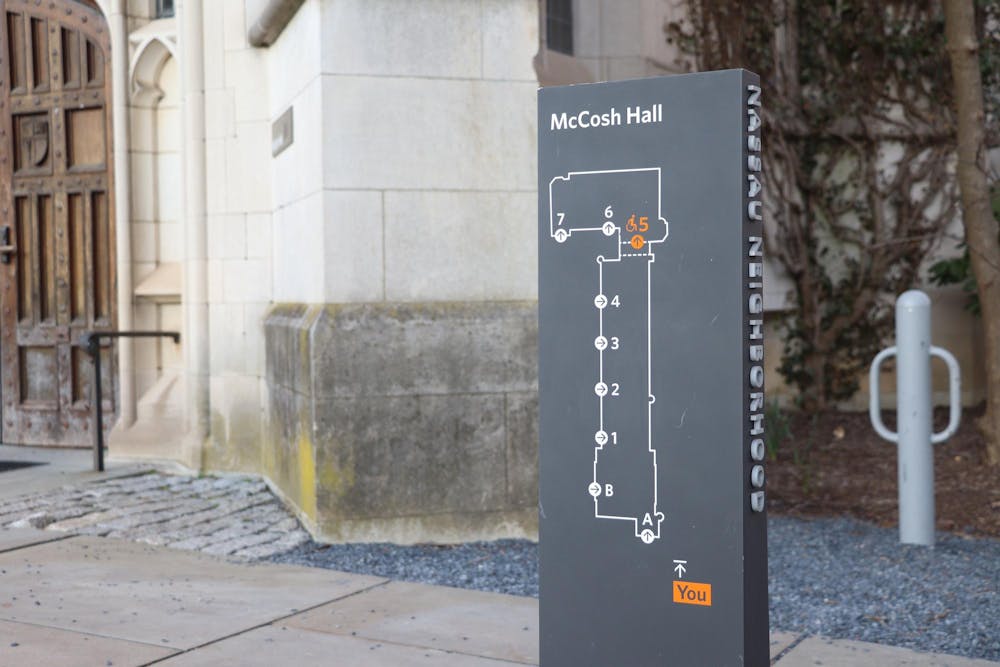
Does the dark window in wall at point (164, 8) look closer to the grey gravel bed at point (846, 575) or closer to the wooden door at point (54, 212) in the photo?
the wooden door at point (54, 212)

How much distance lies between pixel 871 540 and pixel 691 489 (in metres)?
3.37

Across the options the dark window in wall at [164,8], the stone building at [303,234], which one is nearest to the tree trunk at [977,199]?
the stone building at [303,234]

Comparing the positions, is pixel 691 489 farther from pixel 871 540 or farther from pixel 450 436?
pixel 871 540

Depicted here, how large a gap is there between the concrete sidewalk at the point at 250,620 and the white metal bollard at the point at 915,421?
193 centimetres

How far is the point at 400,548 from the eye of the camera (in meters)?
5.81

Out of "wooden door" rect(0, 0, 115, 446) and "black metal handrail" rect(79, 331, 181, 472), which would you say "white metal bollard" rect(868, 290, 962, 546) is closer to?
"black metal handrail" rect(79, 331, 181, 472)

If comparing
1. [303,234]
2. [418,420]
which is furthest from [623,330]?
[303,234]

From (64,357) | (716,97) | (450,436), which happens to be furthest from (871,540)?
(64,357)

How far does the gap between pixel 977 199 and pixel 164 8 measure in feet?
18.5

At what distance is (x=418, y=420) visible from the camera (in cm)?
588

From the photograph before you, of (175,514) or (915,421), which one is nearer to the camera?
(915,421)

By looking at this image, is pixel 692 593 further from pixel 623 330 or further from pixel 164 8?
pixel 164 8

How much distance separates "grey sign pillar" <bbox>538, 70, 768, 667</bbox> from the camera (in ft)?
9.94

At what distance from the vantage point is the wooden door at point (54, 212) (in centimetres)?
855
